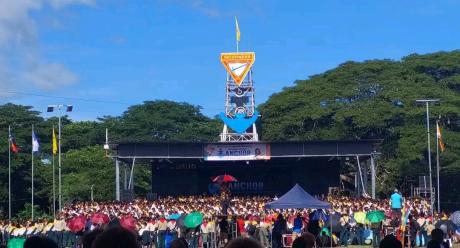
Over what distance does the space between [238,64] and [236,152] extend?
6908 millimetres

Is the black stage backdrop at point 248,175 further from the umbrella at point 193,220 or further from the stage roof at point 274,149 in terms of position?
the umbrella at point 193,220

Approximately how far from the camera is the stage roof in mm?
43250

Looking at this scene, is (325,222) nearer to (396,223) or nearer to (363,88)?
(396,223)

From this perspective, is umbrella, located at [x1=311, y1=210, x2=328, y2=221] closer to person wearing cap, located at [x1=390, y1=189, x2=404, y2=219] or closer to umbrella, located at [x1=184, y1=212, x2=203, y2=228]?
person wearing cap, located at [x1=390, y1=189, x2=404, y2=219]

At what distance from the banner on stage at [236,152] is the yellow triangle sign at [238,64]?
6.06 metres

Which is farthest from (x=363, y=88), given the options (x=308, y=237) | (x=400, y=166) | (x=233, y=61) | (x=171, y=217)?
(x=308, y=237)

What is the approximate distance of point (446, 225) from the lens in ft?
82.6

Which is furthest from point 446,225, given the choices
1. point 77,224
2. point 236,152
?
point 236,152

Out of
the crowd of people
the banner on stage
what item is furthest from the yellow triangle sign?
the crowd of people

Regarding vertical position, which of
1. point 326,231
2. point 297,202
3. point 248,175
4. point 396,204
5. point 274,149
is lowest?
point 326,231

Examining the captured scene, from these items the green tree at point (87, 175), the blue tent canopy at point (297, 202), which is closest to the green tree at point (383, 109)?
the green tree at point (87, 175)

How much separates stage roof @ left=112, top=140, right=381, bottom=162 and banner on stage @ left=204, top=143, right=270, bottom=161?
0.18m

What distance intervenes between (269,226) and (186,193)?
20.0m

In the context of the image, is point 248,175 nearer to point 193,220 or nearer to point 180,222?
point 180,222
